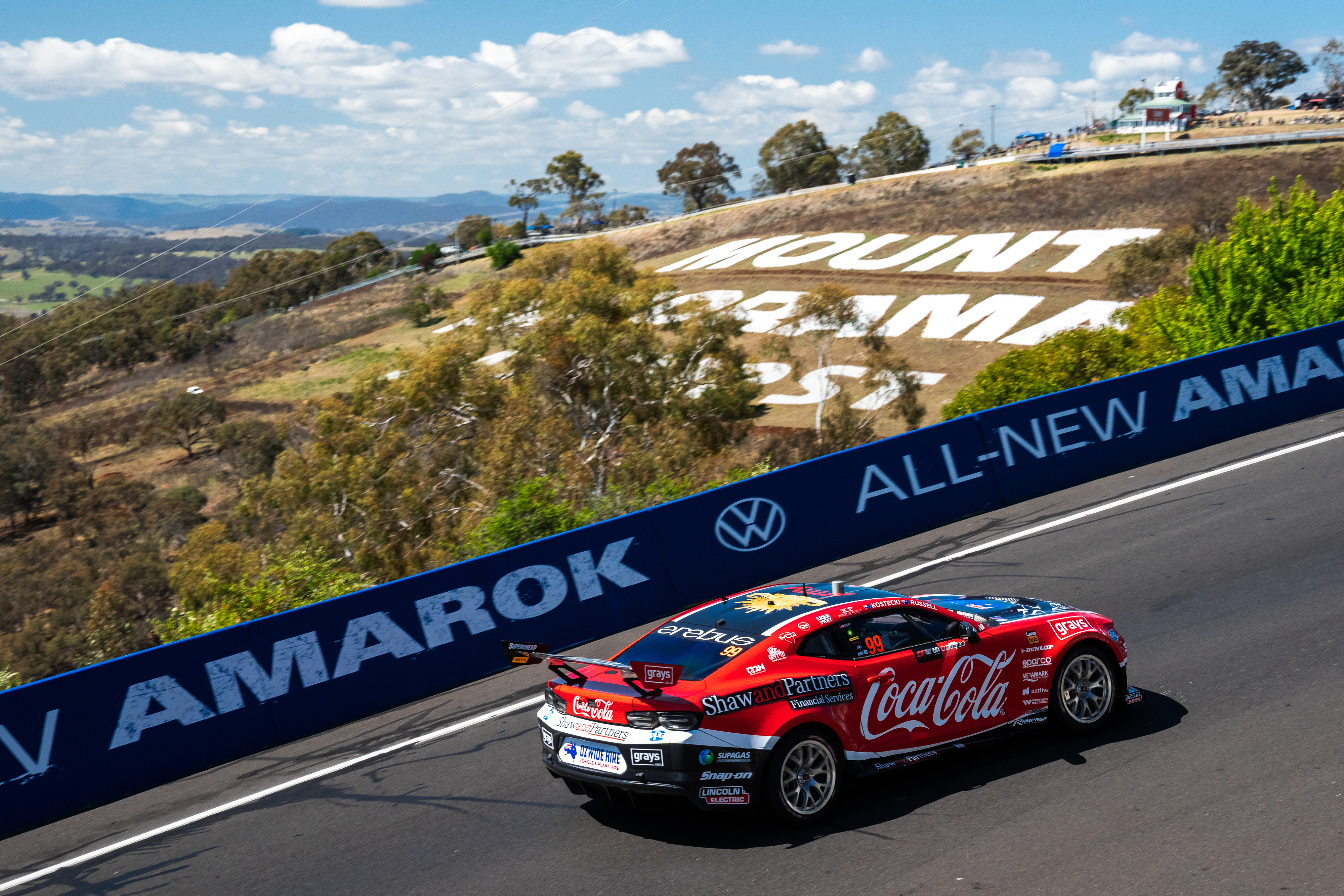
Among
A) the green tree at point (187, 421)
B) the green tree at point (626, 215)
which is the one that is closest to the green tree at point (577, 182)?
the green tree at point (626, 215)

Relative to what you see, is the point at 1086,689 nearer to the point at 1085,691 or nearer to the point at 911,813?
the point at 1085,691

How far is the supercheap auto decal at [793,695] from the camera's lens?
6.68 meters

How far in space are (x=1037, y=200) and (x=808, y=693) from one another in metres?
72.1

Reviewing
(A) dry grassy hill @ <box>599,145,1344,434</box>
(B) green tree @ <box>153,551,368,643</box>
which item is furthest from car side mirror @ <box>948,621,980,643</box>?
(A) dry grassy hill @ <box>599,145,1344,434</box>

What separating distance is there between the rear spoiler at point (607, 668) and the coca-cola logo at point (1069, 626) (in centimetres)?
292

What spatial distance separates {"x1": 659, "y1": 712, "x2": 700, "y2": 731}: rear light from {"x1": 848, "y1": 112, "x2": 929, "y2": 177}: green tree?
4899 inches

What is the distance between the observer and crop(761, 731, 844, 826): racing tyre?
6758 mm

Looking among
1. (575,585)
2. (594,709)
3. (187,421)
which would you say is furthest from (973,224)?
(594,709)

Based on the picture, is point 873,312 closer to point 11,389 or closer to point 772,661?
point 772,661

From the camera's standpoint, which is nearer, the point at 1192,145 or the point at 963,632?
the point at 963,632

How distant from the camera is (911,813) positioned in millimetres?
7121

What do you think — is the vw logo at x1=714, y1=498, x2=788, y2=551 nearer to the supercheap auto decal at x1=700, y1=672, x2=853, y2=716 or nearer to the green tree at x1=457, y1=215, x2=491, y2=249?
the supercheap auto decal at x1=700, y1=672, x2=853, y2=716

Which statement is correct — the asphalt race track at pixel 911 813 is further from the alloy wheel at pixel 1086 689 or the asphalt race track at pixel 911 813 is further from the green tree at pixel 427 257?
the green tree at pixel 427 257

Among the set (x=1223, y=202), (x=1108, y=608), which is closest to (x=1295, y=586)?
(x=1108, y=608)
